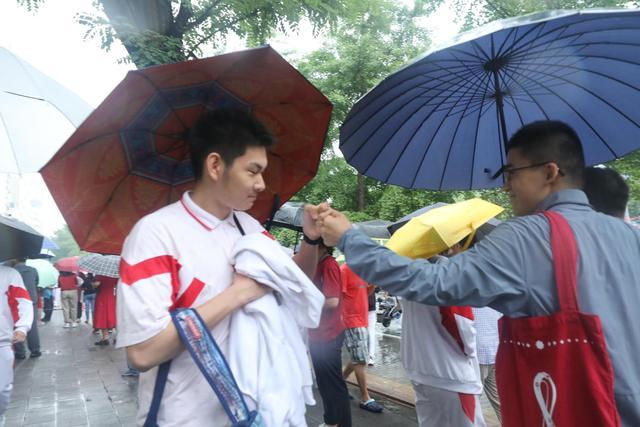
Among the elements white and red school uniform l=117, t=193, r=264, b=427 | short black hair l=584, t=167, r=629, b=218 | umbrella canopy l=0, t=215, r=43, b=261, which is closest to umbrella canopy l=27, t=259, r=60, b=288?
umbrella canopy l=0, t=215, r=43, b=261

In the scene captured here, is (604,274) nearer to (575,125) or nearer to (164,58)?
(575,125)

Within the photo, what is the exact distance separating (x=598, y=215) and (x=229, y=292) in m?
1.38

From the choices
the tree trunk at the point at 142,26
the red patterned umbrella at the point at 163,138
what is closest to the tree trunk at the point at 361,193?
the tree trunk at the point at 142,26

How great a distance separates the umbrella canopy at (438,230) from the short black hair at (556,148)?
107cm

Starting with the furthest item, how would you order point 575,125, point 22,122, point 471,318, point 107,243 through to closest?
point 471,318, point 575,125, point 22,122, point 107,243

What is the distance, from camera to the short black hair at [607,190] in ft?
9.78

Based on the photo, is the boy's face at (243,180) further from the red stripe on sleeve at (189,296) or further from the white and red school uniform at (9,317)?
the white and red school uniform at (9,317)

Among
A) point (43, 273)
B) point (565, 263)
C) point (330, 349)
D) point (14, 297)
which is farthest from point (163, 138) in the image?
point (43, 273)

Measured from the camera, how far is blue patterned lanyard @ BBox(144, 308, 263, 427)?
1.46 meters

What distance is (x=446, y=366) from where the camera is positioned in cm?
329

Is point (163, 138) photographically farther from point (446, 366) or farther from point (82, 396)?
point (82, 396)

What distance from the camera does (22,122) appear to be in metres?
2.33

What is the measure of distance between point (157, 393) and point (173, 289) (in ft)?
1.12

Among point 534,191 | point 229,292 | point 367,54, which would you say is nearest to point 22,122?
point 229,292
